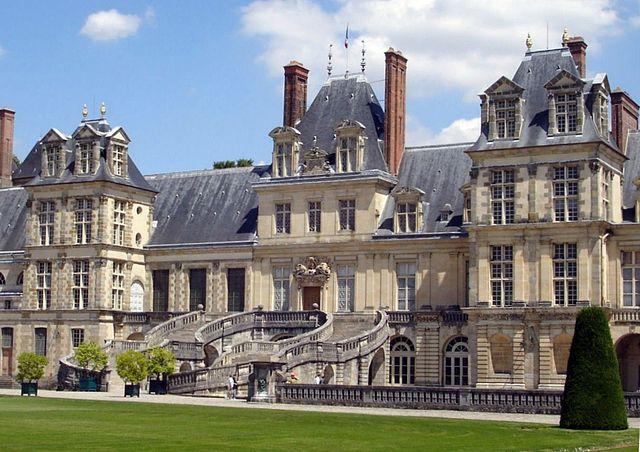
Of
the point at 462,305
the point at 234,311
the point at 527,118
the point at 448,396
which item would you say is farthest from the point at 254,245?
the point at 448,396

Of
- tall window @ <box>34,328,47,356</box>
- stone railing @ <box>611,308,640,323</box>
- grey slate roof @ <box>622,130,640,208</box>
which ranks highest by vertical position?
grey slate roof @ <box>622,130,640,208</box>

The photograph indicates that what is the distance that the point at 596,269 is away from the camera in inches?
1661

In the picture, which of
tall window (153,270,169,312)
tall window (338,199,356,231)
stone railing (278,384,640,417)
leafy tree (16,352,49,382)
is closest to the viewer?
stone railing (278,384,640,417)

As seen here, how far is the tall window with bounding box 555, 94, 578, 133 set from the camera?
43469mm

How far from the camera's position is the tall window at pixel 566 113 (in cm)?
4347

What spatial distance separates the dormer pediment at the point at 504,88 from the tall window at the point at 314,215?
9.55m

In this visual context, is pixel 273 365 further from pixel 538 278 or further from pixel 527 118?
pixel 527 118

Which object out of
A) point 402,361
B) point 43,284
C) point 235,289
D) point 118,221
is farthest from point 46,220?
point 402,361

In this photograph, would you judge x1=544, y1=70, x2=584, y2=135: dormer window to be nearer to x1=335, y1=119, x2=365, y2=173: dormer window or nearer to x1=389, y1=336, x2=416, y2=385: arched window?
x1=335, y1=119, x2=365, y2=173: dormer window

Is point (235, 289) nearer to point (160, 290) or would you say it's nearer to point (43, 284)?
point (160, 290)

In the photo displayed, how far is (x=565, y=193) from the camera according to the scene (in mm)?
43062

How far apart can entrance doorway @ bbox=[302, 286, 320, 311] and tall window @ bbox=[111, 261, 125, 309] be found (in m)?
9.00

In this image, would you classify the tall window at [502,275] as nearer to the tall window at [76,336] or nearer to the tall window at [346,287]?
the tall window at [346,287]

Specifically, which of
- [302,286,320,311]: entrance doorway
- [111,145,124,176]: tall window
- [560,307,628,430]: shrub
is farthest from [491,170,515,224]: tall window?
[111,145,124,176]: tall window
